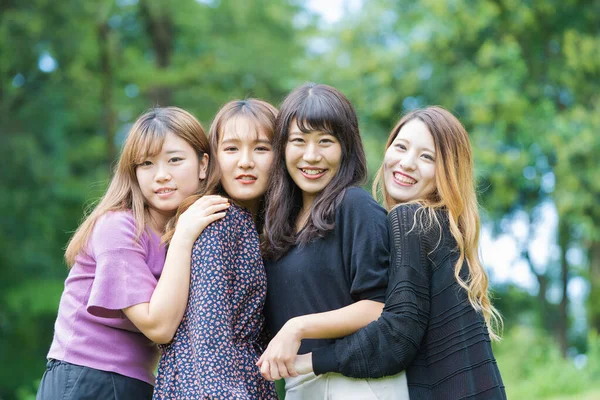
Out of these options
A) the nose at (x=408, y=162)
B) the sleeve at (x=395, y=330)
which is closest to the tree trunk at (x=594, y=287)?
the nose at (x=408, y=162)

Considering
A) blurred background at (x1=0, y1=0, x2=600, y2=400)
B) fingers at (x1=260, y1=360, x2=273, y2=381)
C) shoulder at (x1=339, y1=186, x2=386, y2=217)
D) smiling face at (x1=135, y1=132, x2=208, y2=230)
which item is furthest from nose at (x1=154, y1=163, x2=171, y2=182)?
blurred background at (x1=0, y1=0, x2=600, y2=400)

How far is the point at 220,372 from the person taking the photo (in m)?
2.55

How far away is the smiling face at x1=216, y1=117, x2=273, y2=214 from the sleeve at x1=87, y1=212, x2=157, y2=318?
0.44m

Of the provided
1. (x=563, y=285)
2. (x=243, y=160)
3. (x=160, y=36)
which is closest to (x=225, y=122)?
(x=243, y=160)

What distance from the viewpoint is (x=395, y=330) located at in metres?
2.74

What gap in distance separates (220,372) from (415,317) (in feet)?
2.52

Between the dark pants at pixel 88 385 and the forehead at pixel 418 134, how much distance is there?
1.52 meters

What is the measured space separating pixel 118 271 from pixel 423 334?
1208mm

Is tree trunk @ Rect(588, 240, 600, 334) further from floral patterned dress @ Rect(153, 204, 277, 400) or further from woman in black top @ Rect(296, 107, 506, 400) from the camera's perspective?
floral patterned dress @ Rect(153, 204, 277, 400)

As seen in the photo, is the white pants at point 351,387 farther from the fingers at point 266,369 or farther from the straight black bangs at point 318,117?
the straight black bangs at point 318,117

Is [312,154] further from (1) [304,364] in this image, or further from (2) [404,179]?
(1) [304,364]

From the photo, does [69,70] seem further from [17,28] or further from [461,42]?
[461,42]

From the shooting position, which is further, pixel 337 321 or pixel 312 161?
pixel 312 161

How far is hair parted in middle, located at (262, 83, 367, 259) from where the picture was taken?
9.68 ft
